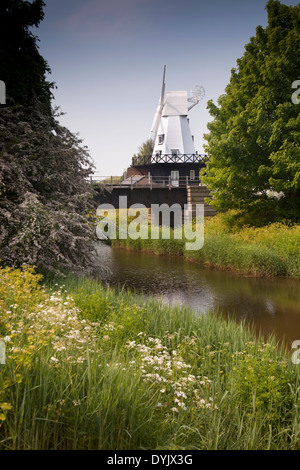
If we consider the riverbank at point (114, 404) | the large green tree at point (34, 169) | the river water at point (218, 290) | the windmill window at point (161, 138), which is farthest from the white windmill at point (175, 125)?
the riverbank at point (114, 404)

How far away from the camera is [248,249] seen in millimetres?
16984

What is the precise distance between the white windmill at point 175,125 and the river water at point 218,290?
98.2ft

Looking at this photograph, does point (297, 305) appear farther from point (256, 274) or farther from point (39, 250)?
point (39, 250)

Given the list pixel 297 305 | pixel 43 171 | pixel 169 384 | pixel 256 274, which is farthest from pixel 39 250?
pixel 256 274

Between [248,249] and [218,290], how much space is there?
4.02 m

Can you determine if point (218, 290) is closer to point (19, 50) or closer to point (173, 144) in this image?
point (19, 50)

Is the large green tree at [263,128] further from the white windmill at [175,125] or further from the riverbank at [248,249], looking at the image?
the white windmill at [175,125]

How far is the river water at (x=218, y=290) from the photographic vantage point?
405 inches

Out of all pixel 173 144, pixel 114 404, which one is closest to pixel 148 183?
pixel 173 144

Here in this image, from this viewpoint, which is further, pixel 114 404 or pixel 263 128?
pixel 263 128

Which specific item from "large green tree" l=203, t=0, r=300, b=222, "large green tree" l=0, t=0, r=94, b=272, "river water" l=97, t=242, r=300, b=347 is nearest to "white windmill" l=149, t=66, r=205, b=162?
"large green tree" l=203, t=0, r=300, b=222

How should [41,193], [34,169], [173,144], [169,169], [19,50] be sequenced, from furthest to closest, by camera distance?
1. [173,144]
2. [169,169]
3. [19,50]
4. [41,193]
5. [34,169]

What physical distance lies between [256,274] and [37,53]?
1253cm

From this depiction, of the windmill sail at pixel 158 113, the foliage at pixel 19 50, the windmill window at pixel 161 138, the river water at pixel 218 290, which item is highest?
the windmill sail at pixel 158 113
